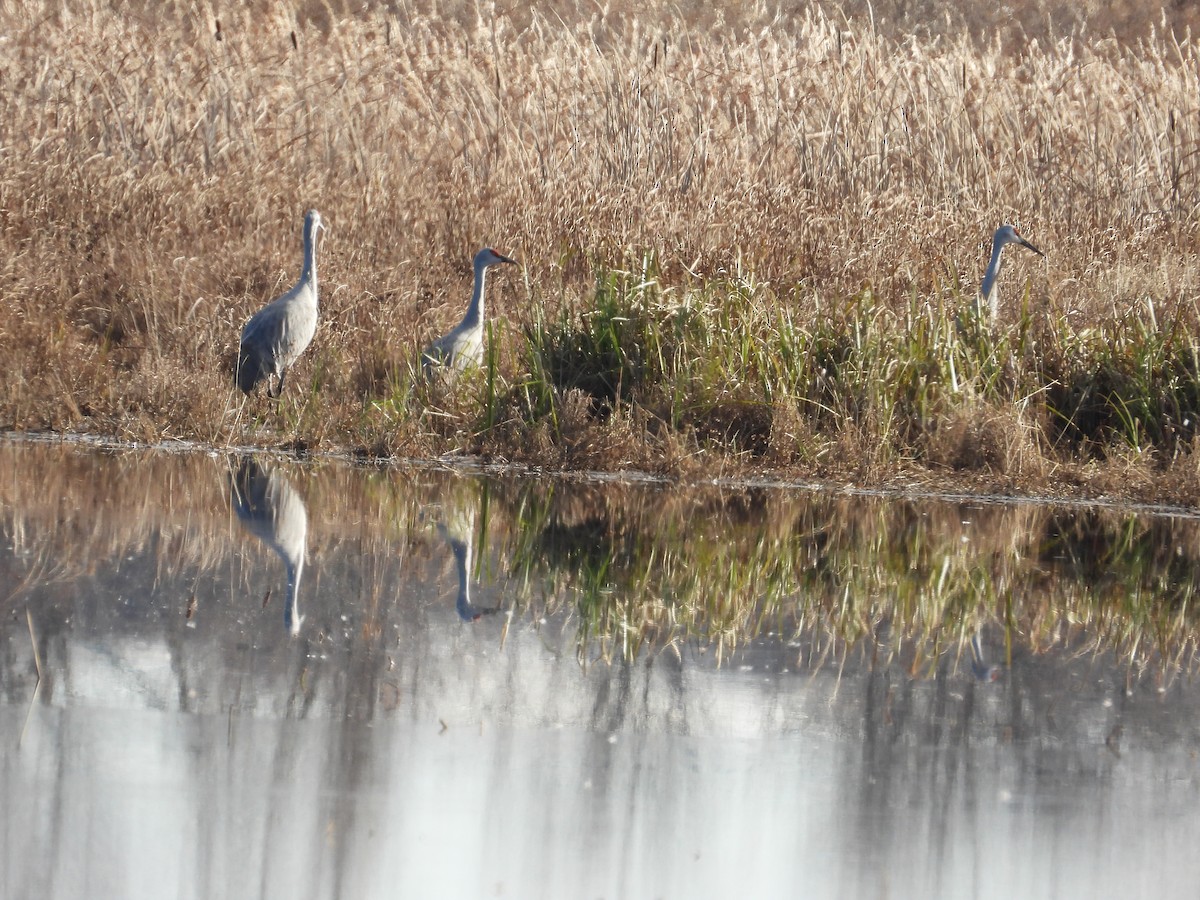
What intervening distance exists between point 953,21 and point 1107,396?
24.8 metres

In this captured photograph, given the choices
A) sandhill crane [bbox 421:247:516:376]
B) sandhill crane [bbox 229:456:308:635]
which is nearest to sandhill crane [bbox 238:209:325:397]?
sandhill crane [bbox 421:247:516:376]

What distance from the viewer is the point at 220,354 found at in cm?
1148

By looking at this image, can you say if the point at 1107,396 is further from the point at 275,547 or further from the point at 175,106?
the point at 175,106

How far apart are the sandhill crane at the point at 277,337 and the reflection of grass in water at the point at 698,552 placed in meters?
1.15

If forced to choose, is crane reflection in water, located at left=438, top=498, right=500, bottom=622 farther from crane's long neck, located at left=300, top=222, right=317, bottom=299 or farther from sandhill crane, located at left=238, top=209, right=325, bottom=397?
crane's long neck, located at left=300, top=222, right=317, bottom=299

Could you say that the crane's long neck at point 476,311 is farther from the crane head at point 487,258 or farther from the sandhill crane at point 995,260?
the sandhill crane at point 995,260

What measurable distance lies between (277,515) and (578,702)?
9.93 feet

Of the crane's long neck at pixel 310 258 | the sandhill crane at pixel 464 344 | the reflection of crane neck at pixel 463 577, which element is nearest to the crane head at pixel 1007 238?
the sandhill crane at pixel 464 344

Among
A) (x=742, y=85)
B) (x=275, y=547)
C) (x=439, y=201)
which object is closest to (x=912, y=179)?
(x=742, y=85)

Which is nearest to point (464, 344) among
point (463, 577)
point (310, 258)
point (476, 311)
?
point (476, 311)

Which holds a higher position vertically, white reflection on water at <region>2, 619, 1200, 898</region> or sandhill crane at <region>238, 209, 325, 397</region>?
sandhill crane at <region>238, 209, 325, 397</region>

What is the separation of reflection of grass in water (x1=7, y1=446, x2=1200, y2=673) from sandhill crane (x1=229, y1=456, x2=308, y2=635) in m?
0.08

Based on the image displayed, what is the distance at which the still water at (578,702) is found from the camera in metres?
4.23

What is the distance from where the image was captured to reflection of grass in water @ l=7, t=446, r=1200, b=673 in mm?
6531
